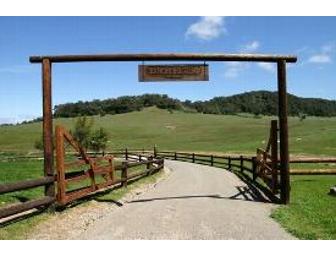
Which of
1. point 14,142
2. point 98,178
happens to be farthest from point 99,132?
point 98,178

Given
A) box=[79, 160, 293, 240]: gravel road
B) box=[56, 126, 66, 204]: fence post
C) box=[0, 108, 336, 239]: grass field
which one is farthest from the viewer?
box=[56, 126, 66, 204]: fence post

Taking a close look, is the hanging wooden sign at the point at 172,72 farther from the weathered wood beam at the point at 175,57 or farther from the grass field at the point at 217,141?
the grass field at the point at 217,141

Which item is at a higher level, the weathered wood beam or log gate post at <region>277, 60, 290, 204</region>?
the weathered wood beam

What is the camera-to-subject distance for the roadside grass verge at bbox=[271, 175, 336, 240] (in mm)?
10703

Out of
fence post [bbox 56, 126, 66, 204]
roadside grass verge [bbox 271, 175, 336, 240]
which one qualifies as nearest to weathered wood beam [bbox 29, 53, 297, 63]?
fence post [bbox 56, 126, 66, 204]

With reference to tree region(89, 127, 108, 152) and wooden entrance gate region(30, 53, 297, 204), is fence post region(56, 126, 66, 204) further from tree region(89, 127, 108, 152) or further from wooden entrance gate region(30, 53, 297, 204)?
tree region(89, 127, 108, 152)

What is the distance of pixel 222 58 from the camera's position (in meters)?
15.6

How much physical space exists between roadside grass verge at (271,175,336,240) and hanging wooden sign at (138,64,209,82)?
13.6ft

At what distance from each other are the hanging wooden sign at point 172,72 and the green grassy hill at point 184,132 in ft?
257

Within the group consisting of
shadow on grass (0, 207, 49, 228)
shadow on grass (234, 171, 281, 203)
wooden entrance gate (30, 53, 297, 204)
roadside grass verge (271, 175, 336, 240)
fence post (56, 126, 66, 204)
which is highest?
wooden entrance gate (30, 53, 297, 204)

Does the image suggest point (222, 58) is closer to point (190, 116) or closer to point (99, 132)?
point (99, 132)

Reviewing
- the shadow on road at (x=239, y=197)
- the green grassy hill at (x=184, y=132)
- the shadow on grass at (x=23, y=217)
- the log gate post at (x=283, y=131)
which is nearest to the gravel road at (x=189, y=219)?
the shadow on road at (x=239, y=197)

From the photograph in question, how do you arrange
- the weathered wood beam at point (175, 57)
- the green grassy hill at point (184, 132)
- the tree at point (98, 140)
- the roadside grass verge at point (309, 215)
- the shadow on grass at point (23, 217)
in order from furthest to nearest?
the green grassy hill at point (184, 132)
the tree at point (98, 140)
the weathered wood beam at point (175, 57)
the shadow on grass at point (23, 217)
the roadside grass verge at point (309, 215)

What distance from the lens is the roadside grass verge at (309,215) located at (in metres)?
10.7
